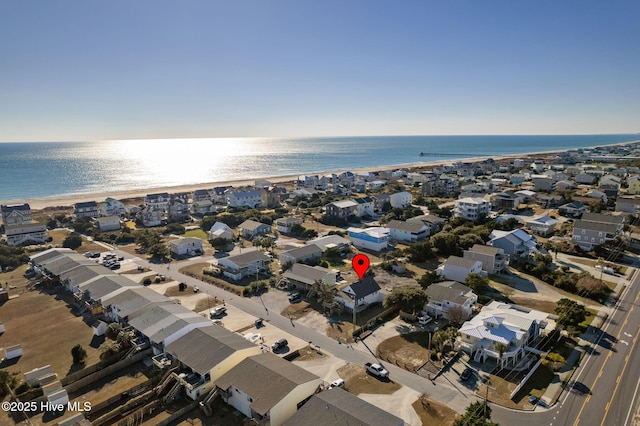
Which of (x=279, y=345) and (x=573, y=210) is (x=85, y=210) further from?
(x=573, y=210)

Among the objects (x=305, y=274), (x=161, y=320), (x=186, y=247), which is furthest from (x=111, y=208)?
(x=161, y=320)

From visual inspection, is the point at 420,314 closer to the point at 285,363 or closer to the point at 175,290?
the point at 285,363

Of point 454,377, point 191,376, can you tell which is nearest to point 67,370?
point 191,376

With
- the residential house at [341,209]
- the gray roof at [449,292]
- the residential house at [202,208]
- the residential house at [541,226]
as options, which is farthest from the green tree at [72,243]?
the residential house at [541,226]

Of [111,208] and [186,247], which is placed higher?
[111,208]

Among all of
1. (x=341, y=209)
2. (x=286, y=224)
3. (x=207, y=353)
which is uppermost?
(x=341, y=209)

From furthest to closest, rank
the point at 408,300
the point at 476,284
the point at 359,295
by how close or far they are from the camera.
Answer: the point at 476,284 < the point at 359,295 < the point at 408,300
